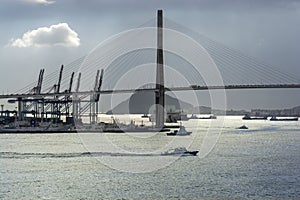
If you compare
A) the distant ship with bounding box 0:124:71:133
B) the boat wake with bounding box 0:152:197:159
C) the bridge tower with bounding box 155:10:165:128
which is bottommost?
the boat wake with bounding box 0:152:197:159

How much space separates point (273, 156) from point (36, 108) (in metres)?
62.7

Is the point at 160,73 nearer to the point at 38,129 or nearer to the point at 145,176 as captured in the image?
the point at 38,129

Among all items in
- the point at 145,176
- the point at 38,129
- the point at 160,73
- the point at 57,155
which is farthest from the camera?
the point at 38,129

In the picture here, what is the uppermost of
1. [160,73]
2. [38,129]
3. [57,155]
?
[160,73]

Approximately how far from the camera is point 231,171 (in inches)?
1293

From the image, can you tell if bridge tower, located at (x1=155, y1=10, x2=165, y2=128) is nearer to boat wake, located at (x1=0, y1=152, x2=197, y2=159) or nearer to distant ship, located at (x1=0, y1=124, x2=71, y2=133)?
distant ship, located at (x1=0, y1=124, x2=71, y2=133)

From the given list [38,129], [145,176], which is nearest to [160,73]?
[38,129]

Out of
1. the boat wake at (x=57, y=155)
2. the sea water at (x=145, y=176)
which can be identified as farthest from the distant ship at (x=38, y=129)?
the sea water at (x=145, y=176)

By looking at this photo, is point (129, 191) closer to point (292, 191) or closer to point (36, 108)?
point (292, 191)

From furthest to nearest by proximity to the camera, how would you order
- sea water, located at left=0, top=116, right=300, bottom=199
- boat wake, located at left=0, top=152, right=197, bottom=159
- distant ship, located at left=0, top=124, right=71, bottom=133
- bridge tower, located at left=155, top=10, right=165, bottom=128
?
1. distant ship, located at left=0, top=124, right=71, bottom=133
2. bridge tower, located at left=155, top=10, right=165, bottom=128
3. boat wake, located at left=0, top=152, right=197, bottom=159
4. sea water, located at left=0, top=116, right=300, bottom=199

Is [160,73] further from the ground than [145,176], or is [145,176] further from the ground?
[160,73]

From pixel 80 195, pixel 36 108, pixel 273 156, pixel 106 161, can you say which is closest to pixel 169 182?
pixel 80 195

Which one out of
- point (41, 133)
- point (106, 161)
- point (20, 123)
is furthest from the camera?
point (20, 123)

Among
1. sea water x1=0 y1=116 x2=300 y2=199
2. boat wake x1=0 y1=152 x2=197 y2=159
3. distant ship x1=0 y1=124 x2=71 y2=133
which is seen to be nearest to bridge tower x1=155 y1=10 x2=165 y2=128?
distant ship x1=0 y1=124 x2=71 y2=133
